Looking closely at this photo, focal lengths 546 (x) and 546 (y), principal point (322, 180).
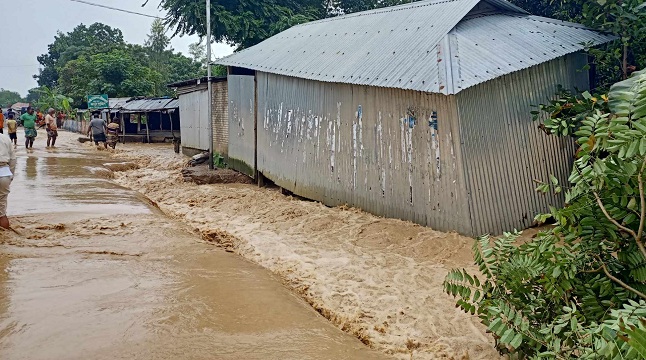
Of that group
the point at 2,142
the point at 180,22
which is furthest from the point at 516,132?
the point at 180,22

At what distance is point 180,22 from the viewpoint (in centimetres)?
2095

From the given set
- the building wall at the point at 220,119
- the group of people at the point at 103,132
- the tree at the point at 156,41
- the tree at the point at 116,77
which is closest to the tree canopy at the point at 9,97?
the tree at the point at 156,41

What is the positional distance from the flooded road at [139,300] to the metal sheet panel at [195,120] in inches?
363

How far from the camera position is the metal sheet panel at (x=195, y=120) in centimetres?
1720

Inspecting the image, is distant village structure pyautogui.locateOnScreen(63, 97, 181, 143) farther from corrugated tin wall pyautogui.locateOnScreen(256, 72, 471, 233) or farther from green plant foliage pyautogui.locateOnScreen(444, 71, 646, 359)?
green plant foliage pyautogui.locateOnScreen(444, 71, 646, 359)

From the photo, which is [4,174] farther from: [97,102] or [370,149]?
[97,102]

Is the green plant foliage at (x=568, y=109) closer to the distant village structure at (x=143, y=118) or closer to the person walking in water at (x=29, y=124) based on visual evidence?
the person walking in water at (x=29, y=124)

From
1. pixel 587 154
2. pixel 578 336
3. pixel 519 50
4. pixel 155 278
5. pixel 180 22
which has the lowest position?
pixel 155 278

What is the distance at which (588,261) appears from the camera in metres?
3.54

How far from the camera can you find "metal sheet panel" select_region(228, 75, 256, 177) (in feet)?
42.9

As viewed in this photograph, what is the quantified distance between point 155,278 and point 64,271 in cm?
94

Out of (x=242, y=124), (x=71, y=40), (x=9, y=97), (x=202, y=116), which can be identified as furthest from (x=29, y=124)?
(x=9, y=97)

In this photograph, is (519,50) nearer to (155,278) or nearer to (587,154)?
(587,154)

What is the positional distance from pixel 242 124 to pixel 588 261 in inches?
434
